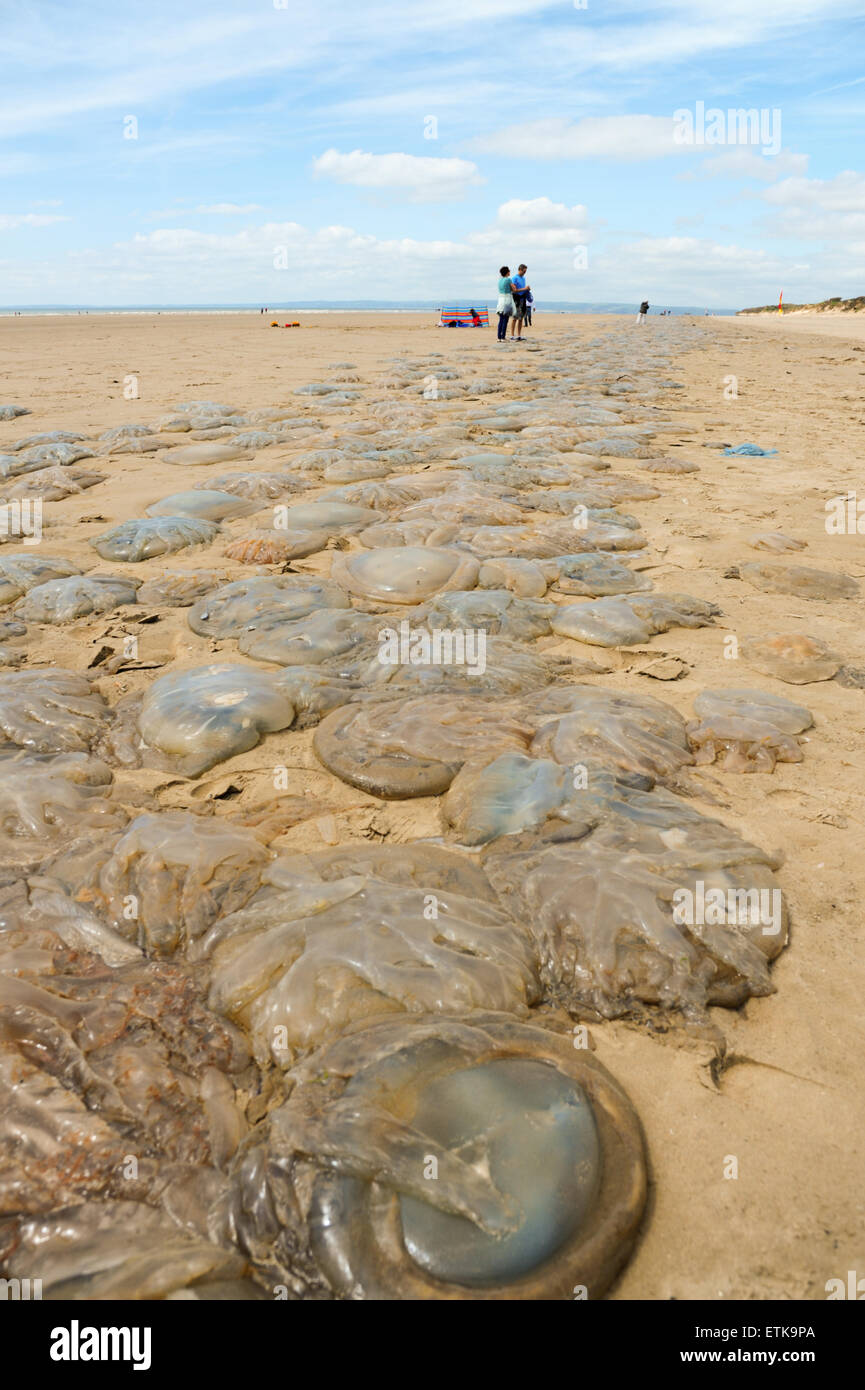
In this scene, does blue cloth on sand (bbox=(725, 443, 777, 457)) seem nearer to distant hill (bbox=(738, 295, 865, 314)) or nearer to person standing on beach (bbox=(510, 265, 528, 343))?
person standing on beach (bbox=(510, 265, 528, 343))

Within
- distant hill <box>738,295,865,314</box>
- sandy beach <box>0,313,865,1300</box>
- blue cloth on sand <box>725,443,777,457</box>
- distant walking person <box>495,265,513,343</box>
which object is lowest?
sandy beach <box>0,313,865,1300</box>

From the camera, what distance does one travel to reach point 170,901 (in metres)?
1.96

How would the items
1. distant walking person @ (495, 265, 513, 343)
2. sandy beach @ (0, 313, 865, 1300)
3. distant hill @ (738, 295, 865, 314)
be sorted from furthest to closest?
1. distant hill @ (738, 295, 865, 314)
2. distant walking person @ (495, 265, 513, 343)
3. sandy beach @ (0, 313, 865, 1300)

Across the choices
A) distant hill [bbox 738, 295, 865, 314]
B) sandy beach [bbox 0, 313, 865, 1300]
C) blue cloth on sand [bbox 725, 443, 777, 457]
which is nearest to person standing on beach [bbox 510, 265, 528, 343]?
sandy beach [bbox 0, 313, 865, 1300]

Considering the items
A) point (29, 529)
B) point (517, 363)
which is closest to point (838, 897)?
point (29, 529)

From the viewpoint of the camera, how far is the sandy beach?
1.39m

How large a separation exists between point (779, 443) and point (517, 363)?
29.3 feet

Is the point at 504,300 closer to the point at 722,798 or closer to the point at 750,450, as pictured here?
the point at 750,450

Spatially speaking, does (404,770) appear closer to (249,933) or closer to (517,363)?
(249,933)

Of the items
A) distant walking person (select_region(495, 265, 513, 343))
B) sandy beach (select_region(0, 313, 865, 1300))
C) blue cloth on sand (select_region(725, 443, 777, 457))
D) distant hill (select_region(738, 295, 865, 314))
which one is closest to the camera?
sandy beach (select_region(0, 313, 865, 1300))

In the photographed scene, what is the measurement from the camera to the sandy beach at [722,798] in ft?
4.55

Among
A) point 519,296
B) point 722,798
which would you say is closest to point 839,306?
point 519,296

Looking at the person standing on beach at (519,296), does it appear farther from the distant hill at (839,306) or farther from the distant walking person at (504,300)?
the distant hill at (839,306)
